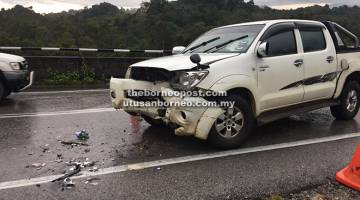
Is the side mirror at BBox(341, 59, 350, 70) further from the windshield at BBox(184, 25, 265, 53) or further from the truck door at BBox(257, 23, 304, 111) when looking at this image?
the windshield at BBox(184, 25, 265, 53)

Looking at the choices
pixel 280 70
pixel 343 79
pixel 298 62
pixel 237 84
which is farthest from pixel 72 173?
pixel 343 79

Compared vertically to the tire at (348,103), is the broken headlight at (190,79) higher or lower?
higher

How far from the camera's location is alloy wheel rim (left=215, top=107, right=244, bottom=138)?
5344 mm

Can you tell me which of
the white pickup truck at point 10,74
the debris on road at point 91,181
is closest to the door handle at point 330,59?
the debris on road at point 91,181

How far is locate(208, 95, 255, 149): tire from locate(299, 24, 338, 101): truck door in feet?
4.79

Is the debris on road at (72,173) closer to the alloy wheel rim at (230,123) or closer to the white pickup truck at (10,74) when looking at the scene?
the alloy wheel rim at (230,123)

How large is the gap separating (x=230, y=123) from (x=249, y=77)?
70cm

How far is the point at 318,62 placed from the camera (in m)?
6.67

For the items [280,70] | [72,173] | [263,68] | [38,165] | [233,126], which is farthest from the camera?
[280,70]

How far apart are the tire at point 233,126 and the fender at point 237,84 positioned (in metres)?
0.15

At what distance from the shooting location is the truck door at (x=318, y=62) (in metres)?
6.54

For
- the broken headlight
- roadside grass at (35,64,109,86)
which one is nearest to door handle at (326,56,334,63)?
the broken headlight

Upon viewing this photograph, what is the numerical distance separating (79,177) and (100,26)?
2612 cm

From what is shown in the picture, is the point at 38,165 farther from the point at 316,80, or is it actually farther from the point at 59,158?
the point at 316,80
